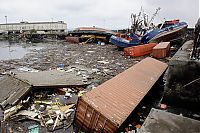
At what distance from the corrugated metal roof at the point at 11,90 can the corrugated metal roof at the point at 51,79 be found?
26 cm

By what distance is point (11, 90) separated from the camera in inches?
281

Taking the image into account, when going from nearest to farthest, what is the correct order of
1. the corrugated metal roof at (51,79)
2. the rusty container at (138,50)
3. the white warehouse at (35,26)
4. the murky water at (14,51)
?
the corrugated metal roof at (51,79) < the rusty container at (138,50) < the murky water at (14,51) < the white warehouse at (35,26)

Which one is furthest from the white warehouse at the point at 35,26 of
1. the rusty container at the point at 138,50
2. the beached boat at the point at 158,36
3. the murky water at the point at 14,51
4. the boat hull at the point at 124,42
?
the rusty container at the point at 138,50

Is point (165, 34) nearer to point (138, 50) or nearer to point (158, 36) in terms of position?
point (158, 36)

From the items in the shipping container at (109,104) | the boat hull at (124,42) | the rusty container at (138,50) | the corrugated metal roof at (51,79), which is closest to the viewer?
the shipping container at (109,104)

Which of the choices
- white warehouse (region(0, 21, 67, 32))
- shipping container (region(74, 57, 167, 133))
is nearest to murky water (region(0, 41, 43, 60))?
shipping container (region(74, 57, 167, 133))

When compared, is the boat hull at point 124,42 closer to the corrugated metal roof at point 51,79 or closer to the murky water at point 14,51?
the murky water at point 14,51

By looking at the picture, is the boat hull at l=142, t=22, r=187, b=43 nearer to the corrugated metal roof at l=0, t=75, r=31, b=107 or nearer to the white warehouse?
the corrugated metal roof at l=0, t=75, r=31, b=107

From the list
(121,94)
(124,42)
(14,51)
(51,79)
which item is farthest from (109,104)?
(14,51)

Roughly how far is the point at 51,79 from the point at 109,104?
3.67m

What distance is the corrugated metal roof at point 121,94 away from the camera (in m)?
5.04

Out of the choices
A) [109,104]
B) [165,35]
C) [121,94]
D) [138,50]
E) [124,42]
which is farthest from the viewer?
[124,42]

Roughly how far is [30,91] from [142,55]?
11.1 m

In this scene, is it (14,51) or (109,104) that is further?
(14,51)
